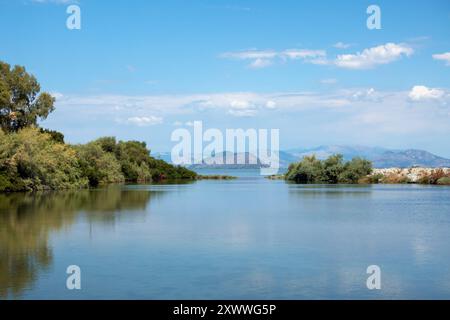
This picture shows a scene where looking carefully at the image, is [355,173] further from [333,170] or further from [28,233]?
[28,233]

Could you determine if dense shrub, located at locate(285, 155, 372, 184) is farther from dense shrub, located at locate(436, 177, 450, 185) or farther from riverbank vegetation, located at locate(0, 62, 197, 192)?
riverbank vegetation, located at locate(0, 62, 197, 192)

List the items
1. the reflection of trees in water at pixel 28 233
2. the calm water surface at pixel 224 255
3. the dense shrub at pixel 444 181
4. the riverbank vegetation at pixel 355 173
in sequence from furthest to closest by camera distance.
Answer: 1. the riverbank vegetation at pixel 355 173
2. the dense shrub at pixel 444 181
3. the reflection of trees in water at pixel 28 233
4. the calm water surface at pixel 224 255

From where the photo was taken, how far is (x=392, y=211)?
23.5 metres

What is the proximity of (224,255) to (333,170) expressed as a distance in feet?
170

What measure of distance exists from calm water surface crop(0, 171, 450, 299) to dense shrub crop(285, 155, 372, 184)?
132 ft

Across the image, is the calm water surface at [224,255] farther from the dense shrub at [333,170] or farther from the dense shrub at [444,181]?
the dense shrub at [333,170]

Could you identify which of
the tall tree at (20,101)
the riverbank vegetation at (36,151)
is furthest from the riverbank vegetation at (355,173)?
the tall tree at (20,101)

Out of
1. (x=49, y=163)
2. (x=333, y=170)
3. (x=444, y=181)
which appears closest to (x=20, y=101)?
(x=49, y=163)

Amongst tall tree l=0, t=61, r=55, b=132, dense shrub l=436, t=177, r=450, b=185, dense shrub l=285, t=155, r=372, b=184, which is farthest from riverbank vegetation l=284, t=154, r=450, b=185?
tall tree l=0, t=61, r=55, b=132

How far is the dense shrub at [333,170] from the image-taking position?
2436 inches

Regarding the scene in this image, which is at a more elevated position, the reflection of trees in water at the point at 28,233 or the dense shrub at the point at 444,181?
the dense shrub at the point at 444,181

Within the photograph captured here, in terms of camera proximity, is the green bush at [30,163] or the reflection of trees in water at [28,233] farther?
the green bush at [30,163]

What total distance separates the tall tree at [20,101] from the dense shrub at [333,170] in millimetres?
29261
